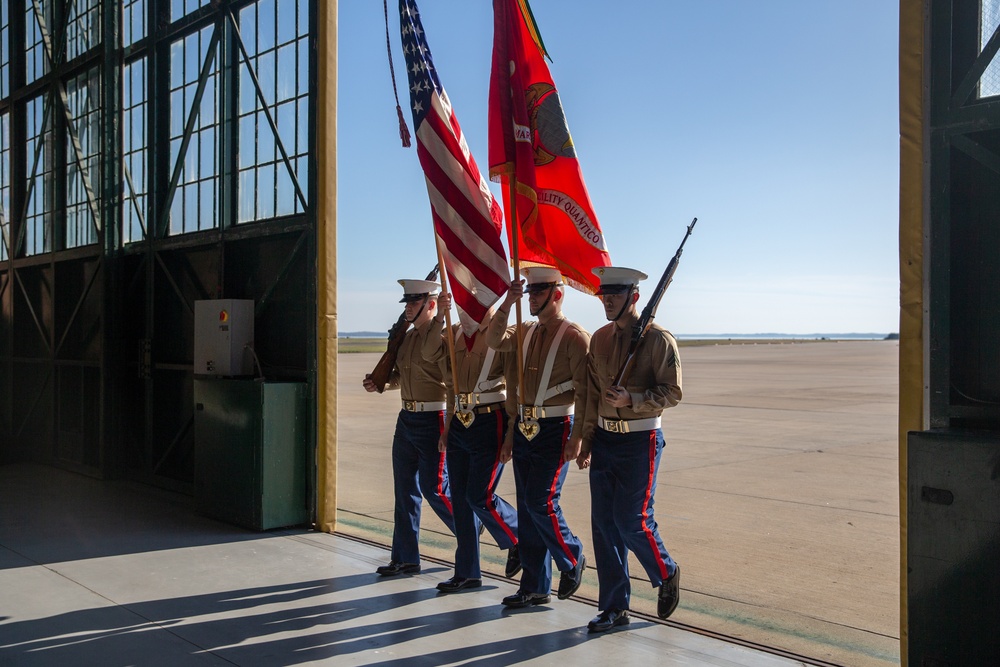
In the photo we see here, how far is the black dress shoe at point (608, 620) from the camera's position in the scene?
4.67 m

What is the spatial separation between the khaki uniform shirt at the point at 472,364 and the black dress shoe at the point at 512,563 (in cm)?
97

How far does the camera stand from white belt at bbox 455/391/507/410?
18.0ft

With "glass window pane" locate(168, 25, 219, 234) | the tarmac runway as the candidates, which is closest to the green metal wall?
"glass window pane" locate(168, 25, 219, 234)

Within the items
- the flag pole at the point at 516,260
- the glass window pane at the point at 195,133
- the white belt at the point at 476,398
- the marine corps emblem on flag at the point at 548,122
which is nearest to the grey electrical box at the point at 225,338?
the glass window pane at the point at 195,133

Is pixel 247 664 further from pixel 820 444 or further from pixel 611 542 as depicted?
pixel 820 444

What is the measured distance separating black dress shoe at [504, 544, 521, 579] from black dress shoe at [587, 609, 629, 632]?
0.99 m

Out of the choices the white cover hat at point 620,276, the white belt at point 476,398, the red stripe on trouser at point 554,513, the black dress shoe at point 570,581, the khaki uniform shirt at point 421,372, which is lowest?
the black dress shoe at point 570,581

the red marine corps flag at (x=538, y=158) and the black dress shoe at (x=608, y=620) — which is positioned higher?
the red marine corps flag at (x=538, y=158)

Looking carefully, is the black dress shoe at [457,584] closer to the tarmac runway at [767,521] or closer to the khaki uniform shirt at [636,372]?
the tarmac runway at [767,521]

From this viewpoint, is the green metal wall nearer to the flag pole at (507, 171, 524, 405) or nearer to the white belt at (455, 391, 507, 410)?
the white belt at (455, 391, 507, 410)

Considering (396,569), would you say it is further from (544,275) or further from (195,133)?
(195,133)

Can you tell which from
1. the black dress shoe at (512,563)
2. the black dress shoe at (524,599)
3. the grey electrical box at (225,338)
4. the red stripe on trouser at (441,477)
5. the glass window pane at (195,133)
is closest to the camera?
the black dress shoe at (524,599)

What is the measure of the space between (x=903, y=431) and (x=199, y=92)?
745cm

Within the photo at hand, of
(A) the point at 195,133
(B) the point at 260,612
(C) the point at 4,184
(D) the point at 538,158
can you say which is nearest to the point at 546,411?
(D) the point at 538,158
